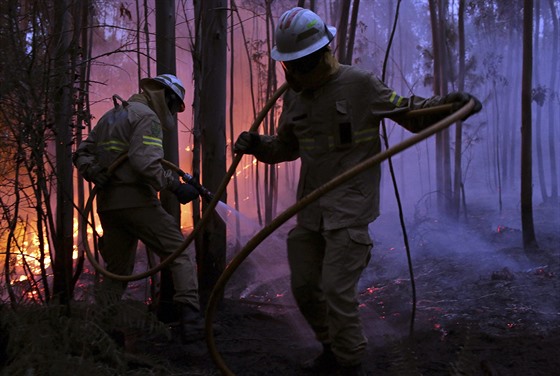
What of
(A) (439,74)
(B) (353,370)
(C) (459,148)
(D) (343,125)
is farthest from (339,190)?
(A) (439,74)

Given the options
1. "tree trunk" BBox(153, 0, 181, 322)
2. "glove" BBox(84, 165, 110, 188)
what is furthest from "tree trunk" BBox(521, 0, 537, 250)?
"glove" BBox(84, 165, 110, 188)

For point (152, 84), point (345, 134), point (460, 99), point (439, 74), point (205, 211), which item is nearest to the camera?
point (460, 99)

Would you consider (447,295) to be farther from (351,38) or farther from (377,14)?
(377,14)

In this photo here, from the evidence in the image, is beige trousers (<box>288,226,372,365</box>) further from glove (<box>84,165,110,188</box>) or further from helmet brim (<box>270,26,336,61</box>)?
glove (<box>84,165,110,188</box>)

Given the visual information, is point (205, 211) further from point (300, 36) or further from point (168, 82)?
point (300, 36)

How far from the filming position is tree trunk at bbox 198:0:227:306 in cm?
462

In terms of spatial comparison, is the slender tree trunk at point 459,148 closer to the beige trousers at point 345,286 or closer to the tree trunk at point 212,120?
the tree trunk at point 212,120

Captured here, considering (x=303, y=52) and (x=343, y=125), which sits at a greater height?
(x=303, y=52)

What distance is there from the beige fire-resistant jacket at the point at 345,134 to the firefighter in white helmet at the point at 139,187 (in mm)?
1126

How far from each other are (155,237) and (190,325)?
2.16ft

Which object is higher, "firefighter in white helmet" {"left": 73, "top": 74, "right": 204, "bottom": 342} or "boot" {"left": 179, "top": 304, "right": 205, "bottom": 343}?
"firefighter in white helmet" {"left": 73, "top": 74, "right": 204, "bottom": 342}

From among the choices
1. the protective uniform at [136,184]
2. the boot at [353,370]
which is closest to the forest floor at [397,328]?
the boot at [353,370]

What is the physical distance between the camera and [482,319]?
4477 millimetres

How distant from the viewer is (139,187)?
3.72 meters
